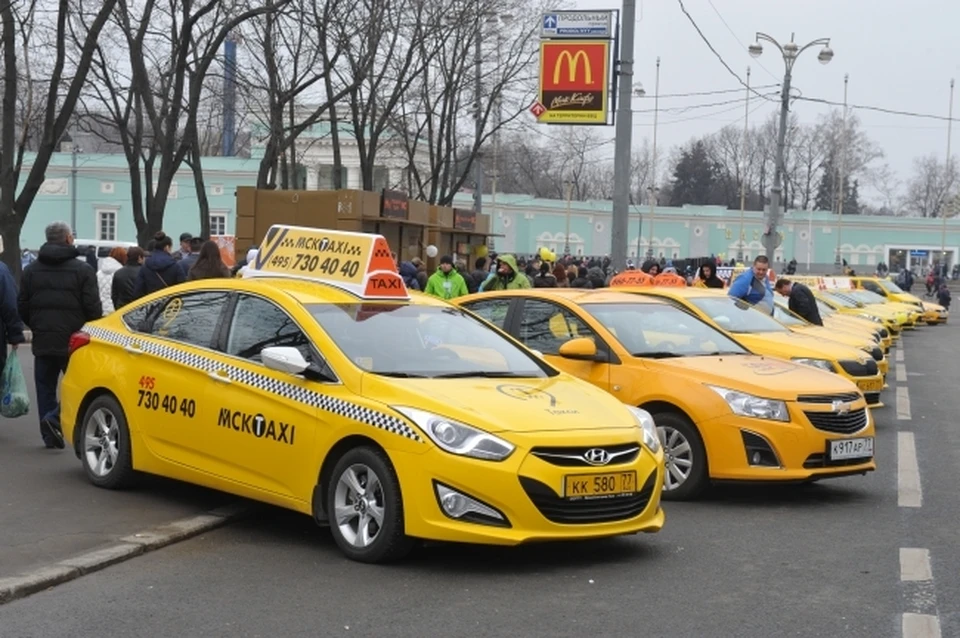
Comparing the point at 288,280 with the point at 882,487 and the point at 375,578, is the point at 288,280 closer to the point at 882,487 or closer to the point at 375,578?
the point at 375,578

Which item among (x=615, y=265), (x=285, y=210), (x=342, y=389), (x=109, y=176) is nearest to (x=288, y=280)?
(x=342, y=389)

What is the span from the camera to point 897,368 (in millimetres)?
24891

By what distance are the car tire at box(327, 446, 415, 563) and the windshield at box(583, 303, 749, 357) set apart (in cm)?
A: 351

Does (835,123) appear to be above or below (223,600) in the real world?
above

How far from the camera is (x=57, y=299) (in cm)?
1095

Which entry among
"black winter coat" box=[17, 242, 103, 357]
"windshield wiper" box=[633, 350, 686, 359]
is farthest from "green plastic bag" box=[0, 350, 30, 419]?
"windshield wiper" box=[633, 350, 686, 359]

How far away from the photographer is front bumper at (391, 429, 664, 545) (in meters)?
6.96

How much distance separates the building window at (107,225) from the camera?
2773 inches

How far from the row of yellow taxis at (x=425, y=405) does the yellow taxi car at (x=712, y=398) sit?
2cm

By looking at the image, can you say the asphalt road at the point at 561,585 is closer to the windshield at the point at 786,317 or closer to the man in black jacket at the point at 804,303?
the windshield at the point at 786,317

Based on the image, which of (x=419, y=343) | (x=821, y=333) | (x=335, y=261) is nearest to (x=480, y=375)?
(x=419, y=343)

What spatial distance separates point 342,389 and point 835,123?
10621 cm

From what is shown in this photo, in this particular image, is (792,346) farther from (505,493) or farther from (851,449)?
(505,493)

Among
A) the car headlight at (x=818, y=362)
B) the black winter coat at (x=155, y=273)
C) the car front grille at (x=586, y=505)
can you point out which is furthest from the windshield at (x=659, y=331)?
the black winter coat at (x=155, y=273)
